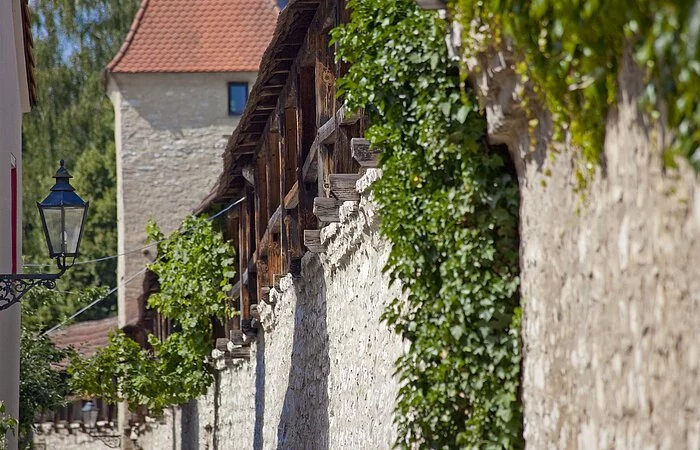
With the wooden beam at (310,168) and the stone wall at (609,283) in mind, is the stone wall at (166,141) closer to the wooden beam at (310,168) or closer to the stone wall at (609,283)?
the wooden beam at (310,168)

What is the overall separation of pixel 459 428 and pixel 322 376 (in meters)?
4.49

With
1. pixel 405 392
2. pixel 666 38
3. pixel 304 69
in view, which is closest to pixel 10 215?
pixel 304 69

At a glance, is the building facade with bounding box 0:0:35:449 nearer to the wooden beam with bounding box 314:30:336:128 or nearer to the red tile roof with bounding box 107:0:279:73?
the wooden beam with bounding box 314:30:336:128

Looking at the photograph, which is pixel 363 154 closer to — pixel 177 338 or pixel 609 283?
pixel 609 283

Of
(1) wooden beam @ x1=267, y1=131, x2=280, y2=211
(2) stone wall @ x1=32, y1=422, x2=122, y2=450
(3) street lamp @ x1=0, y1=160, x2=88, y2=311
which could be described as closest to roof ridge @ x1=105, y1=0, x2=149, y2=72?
(2) stone wall @ x1=32, y1=422, x2=122, y2=450

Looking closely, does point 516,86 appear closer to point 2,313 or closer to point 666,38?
point 666,38

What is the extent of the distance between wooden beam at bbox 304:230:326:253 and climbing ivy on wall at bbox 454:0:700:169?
16.5 ft

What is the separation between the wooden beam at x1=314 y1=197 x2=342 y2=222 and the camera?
29.3ft

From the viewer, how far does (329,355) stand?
962cm

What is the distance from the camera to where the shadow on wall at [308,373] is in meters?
9.89

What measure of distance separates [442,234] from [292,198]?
239 inches

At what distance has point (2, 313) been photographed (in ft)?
36.0

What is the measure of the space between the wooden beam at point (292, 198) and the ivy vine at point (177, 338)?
16.2 feet

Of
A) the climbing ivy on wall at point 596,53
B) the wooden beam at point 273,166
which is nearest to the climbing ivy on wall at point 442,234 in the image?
the climbing ivy on wall at point 596,53
